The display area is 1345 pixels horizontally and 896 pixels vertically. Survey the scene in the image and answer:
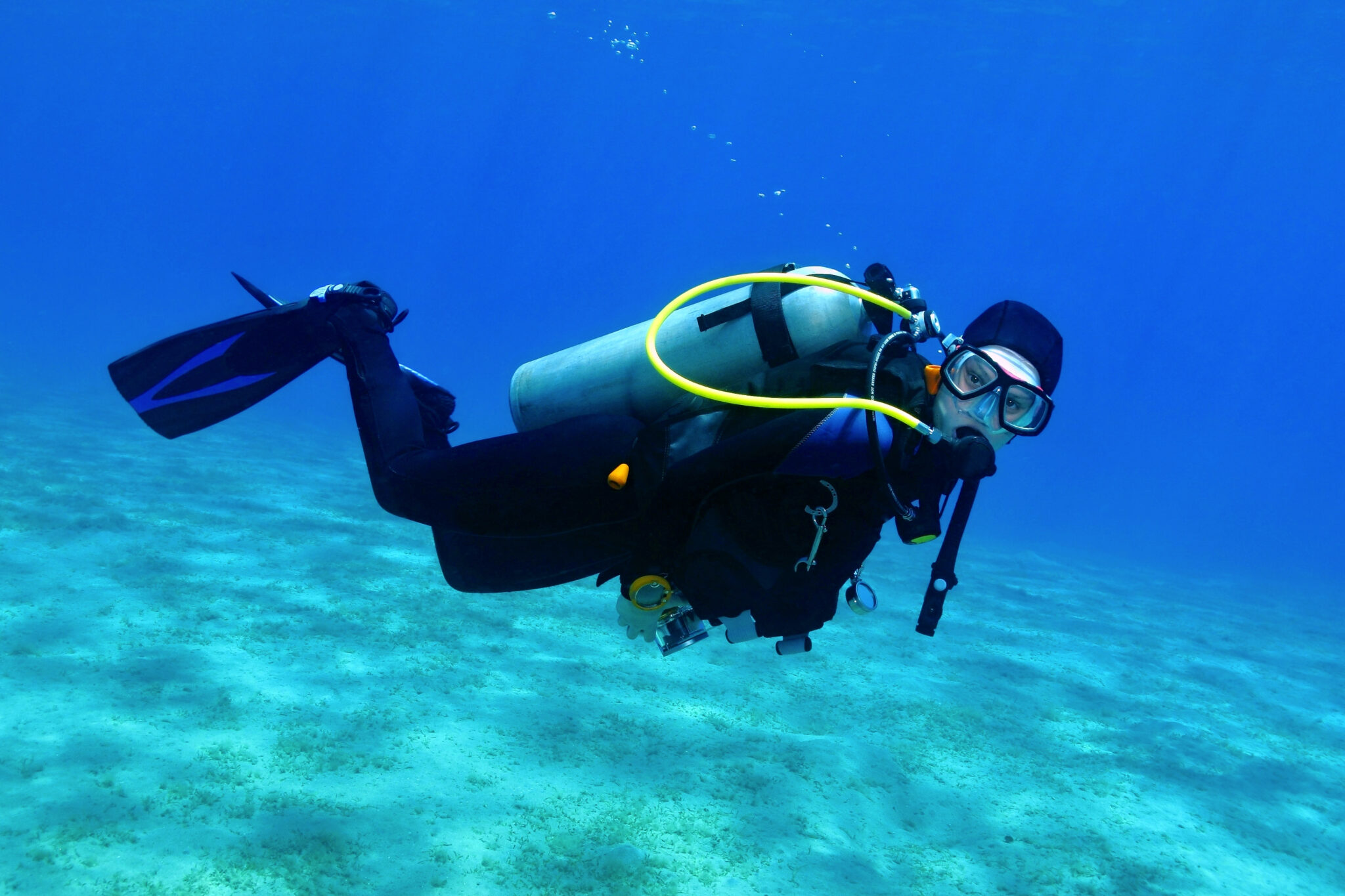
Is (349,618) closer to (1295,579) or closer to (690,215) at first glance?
(1295,579)

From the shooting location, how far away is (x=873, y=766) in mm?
5383

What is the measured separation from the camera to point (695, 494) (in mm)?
2744

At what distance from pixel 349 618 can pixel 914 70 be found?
5232cm

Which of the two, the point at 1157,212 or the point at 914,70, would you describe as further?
the point at 1157,212

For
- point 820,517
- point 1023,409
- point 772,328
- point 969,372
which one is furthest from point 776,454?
point 1023,409

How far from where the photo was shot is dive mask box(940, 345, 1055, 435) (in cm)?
259

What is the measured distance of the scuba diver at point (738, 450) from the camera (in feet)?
8.43

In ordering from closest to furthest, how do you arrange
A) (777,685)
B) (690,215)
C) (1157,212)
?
(777,685) → (1157,212) → (690,215)

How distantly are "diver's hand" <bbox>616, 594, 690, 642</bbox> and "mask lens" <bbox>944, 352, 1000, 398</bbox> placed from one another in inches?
53.3

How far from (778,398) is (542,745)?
3452 mm

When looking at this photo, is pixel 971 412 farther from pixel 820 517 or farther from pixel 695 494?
pixel 695 494

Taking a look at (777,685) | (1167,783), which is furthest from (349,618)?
(1167,783)

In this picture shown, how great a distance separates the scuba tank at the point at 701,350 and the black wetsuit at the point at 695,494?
0.13 m

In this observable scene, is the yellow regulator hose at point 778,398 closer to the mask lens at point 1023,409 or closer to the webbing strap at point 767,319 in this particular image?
the webbing strap at point 767,319
